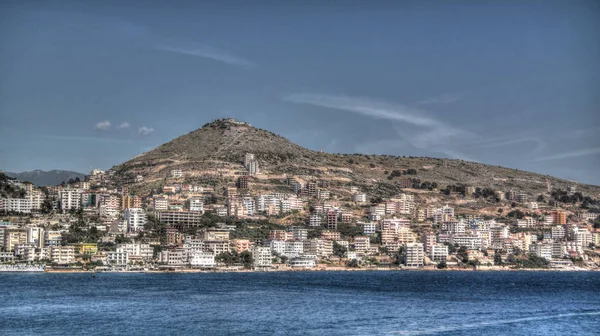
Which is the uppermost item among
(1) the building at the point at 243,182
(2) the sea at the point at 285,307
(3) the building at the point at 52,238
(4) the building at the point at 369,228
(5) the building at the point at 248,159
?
(5) the building at the point at 248,159

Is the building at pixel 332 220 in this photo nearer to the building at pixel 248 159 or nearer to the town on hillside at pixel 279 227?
the town on hillside at pixel 279 227

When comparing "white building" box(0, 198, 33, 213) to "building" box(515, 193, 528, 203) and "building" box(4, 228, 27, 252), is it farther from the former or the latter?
"building" box(515, 193, 528, 203)

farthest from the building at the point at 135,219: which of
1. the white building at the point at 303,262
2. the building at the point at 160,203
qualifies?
the white building at the point at 303,262

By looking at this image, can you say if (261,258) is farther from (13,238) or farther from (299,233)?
(13,238)

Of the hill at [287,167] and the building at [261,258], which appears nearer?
the building at [261,258]

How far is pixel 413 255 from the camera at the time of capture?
81375 mm

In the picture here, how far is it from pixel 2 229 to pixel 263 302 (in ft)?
134

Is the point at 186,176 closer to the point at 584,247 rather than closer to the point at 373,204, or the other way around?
the point at 373,204

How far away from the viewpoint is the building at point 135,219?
264 feet

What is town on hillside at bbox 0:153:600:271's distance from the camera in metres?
73.1

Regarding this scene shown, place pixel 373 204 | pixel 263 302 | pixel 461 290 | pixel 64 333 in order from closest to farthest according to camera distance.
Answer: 1. pixel 64 333
2. pixel 263 302
3. pixel 461 290
4. pixel 373 204

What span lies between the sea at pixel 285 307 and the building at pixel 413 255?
2066 centimetres

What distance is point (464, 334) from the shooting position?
30.9m

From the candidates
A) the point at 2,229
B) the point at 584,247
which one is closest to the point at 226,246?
the point at 2,229
